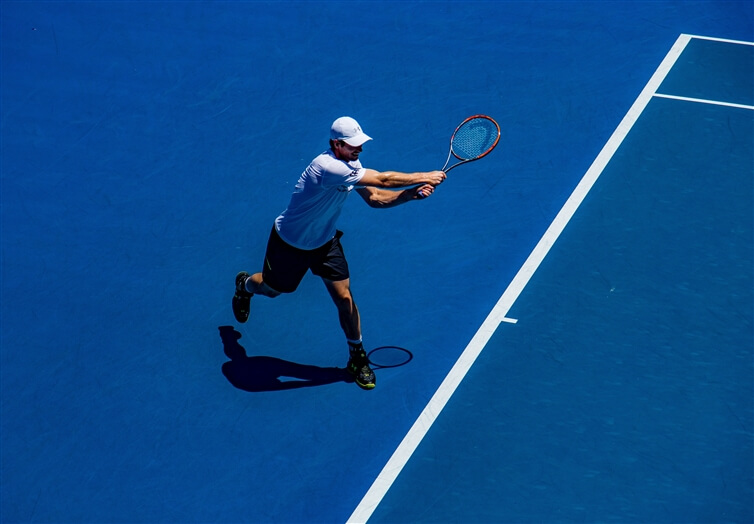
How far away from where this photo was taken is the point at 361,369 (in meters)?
7.55

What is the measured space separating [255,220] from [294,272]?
197 cm

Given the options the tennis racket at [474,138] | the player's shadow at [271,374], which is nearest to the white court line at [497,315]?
the player's shadow at [271,374]

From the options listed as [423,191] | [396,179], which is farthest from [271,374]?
[423,191]

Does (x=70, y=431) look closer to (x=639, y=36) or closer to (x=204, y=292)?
(x=204, y=292)

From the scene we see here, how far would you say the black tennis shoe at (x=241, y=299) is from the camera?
8031 millimetres

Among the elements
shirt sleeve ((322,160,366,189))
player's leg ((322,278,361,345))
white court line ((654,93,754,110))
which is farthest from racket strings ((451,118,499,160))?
white court line ((654,93,754,110))

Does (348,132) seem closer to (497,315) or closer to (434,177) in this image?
(434,177)

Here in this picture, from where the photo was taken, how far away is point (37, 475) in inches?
272

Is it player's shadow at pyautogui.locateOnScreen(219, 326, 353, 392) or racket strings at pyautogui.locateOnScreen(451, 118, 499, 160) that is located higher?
racket strings at pyautogui.locateOnScreen(451, 118, 499, 160)

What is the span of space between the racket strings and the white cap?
1452mm

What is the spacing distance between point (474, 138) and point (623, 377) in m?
2.48

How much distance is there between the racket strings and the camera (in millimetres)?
8266

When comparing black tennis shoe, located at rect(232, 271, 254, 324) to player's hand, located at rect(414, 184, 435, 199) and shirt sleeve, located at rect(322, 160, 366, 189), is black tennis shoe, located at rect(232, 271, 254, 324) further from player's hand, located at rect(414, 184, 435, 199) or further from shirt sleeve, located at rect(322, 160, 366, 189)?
player's hand, located at rect(414, 184, 435, 199)

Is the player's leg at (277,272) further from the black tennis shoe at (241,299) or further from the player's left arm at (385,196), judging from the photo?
the player's left arm at (385,196)
